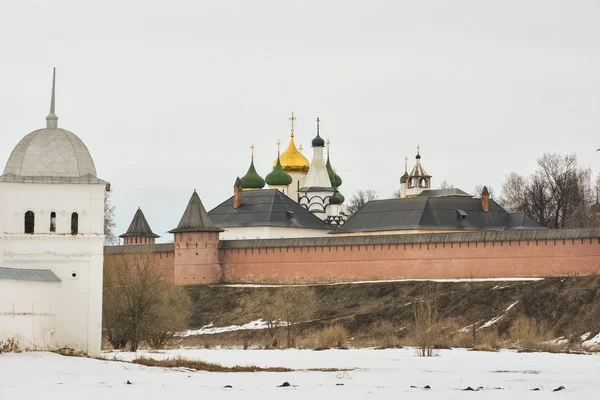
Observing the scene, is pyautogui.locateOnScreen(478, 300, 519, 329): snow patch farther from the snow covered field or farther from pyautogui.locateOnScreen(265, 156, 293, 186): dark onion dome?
pyautogui.locateOnScreen(265, 156, 293, 186): dark onion dome

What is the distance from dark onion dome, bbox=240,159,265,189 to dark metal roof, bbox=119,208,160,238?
5391 millimetres

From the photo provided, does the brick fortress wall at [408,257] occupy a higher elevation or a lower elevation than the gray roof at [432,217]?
lower

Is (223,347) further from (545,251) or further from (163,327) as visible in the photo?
(545,251)

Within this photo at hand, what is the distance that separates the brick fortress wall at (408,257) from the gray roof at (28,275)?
21.2 m

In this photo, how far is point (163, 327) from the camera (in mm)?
38906

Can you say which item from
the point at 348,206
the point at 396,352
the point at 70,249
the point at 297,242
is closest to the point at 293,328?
the point at 297,242

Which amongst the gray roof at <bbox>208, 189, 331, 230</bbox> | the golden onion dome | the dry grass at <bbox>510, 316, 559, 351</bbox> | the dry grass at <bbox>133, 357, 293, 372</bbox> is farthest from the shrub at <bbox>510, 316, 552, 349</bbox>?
the golden onion dome

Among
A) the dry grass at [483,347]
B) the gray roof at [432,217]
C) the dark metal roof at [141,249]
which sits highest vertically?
the gray roof at [432,217]

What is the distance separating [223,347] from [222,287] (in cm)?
1193

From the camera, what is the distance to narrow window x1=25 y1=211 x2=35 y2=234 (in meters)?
30.8

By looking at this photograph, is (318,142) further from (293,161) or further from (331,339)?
(331,339)

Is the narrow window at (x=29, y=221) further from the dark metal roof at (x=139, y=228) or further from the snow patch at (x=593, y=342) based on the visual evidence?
the dark metal roof at (x=139, y=228)

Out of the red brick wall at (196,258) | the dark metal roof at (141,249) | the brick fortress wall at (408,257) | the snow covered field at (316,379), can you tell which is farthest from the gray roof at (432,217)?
the snow covered field at (316,379)

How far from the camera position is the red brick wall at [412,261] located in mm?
47594
